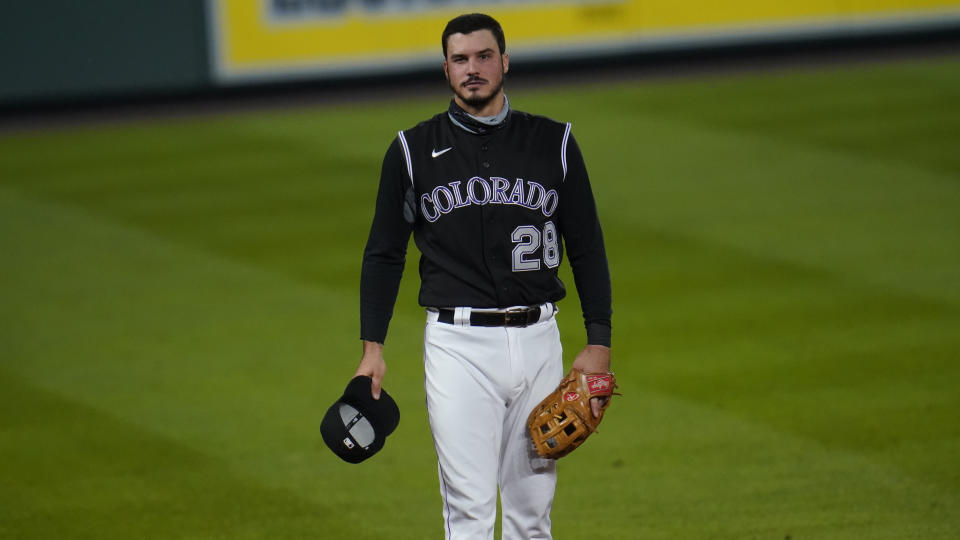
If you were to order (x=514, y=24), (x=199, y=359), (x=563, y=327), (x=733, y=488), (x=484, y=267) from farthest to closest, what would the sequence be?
(x=514, y=24)
(x=563, y=327)
(x=199, y=359)
(x=733, y=488)
(x=484, y=267)

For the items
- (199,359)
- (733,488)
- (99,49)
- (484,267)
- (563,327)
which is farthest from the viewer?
(99,49)

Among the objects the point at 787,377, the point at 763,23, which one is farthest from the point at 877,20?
the point at 787,377

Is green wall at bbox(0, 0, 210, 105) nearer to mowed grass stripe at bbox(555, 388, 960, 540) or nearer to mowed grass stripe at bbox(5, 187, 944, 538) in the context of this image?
mowed grass stripe at bbox(5, 187, 944, 538)

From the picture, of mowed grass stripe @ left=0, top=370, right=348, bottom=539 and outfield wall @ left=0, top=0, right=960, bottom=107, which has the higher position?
outfield wall @ left=0, top=0, right=960, bottom=107

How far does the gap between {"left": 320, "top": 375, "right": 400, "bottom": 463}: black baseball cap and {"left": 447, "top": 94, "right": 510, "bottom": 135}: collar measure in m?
0.87

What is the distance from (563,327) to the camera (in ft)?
29.0

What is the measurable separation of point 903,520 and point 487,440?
2.34 m

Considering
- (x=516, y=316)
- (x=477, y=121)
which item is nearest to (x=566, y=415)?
(x=516, y=316)

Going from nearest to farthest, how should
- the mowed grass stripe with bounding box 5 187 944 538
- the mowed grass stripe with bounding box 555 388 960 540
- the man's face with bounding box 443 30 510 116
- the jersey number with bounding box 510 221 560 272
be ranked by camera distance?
the man's face with bounding box 443 30 510 116
the jersey number with bounding box 510 221 560 272
the mowed grass stripe with bounding box 555 388 960 540
the mowed grass stripe with bounding box 5 187 944 538

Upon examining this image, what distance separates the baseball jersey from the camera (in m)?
4.37

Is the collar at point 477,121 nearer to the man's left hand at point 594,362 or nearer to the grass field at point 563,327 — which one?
the man's left hand at point 594,362

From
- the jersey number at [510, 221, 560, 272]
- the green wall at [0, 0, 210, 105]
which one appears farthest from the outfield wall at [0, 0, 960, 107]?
the jersey number at [510, 221, 560, 272]

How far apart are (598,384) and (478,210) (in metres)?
0.69

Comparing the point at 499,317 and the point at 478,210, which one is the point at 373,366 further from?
the point at 478,210
